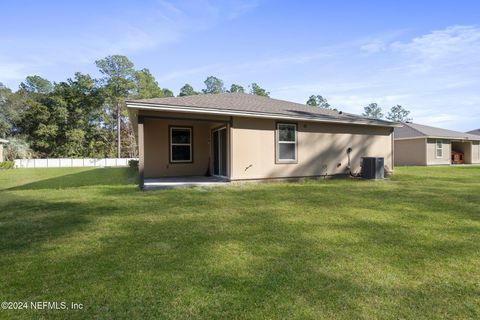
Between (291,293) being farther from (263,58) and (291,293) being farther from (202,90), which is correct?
(202,90)

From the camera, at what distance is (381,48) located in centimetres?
1349

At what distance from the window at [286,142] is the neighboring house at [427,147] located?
1472 centimetres

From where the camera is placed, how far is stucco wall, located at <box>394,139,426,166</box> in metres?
21.5

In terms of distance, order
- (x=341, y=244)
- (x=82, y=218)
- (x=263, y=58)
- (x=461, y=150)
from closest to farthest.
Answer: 1. (x=341, y=244)
2. (x=82, y=218)
3. (x=263, y=58)
4. (x=461, y=150)

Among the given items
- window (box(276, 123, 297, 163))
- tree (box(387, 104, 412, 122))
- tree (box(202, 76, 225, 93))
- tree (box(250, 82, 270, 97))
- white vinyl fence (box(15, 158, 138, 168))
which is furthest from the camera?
tree (box(387, 104, 412, 122))

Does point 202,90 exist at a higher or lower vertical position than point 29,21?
higher

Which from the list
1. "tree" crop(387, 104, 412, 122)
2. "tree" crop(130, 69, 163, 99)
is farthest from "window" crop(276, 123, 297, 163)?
"tree" crop(387, 104, 412, 122)

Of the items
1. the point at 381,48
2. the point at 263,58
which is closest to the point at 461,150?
the point at 381,48

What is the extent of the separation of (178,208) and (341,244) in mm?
3469

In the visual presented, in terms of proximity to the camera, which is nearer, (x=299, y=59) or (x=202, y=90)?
(x=299, y=59)

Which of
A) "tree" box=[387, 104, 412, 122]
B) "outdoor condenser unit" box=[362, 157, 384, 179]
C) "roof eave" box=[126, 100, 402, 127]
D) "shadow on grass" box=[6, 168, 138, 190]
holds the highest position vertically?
"tree" box=[387, 104, 412, 122]

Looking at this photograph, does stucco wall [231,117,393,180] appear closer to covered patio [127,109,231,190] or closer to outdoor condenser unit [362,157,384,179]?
covered patio [127,109,231,190]

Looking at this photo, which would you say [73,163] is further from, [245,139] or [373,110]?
[373,110]

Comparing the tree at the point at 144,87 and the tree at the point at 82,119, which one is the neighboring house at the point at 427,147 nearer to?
the tree at the point at 144,87
